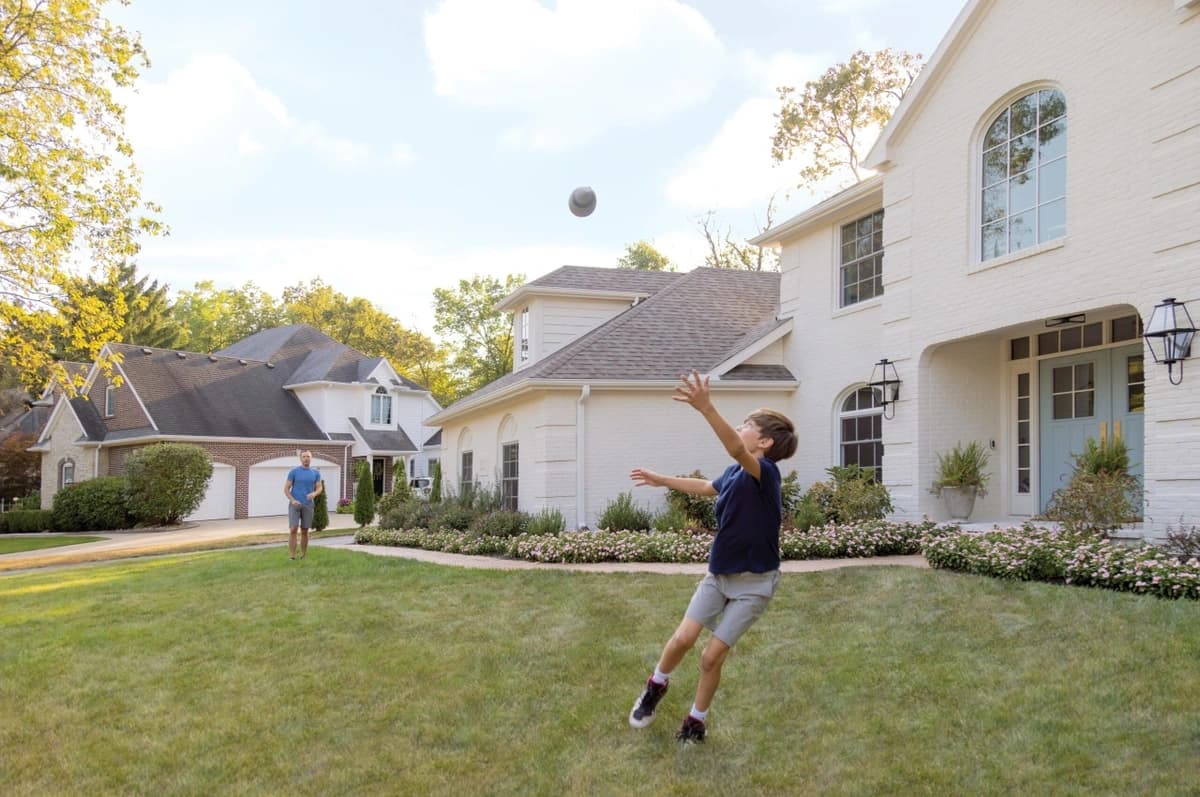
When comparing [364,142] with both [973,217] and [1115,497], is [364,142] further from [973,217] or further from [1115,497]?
[1115,497]

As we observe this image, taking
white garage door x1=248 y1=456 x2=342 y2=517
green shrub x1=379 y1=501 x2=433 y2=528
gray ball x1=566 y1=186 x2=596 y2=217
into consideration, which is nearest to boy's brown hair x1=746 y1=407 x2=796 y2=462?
gray ball x1=566 y1=186 x2=596 y2=217

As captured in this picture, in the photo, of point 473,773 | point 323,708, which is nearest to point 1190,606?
point 473,773

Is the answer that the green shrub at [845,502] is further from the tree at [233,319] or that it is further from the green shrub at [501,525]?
the tree at [233,319]

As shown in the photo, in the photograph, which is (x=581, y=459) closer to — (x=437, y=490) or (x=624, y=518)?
(x=624, y=518)

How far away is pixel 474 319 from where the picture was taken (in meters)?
49.8

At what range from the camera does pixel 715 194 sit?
34.2 meters

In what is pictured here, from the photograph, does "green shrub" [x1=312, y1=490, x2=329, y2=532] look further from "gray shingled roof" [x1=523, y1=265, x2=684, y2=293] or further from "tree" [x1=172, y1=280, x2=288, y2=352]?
"tree" [x1=172, y1=280, x2=288, y2=352]

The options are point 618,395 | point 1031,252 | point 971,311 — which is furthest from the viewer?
point 618,395

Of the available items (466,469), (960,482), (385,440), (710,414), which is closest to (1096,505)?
(960,482)

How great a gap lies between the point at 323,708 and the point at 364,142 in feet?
45.5

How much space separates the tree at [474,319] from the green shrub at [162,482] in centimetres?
2280

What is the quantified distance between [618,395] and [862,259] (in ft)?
15.3

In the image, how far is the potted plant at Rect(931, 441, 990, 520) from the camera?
11.7 m

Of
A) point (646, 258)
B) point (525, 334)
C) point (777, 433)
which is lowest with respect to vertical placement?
point (777, 433)
